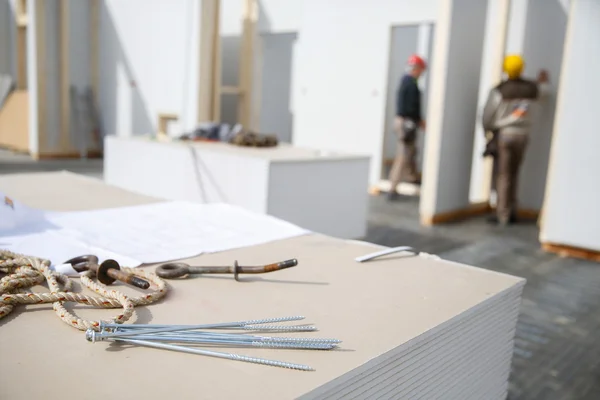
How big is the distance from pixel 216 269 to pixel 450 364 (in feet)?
1.91

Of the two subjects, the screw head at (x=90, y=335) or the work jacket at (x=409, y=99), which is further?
the work jacket at (x=409, y=99)

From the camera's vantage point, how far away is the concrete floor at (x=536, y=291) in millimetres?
2383

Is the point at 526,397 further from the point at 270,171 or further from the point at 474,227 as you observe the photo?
the point at 474,227

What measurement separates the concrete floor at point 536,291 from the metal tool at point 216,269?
4.38 feet

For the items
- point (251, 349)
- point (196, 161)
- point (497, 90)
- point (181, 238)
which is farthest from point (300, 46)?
point (251, 349)

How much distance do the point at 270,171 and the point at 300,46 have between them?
4.73 meters

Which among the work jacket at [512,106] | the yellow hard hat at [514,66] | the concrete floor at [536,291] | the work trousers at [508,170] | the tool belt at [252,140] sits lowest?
the concrete floor at [536,291]

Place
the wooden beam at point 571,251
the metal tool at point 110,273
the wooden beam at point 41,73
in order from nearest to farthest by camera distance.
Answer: the metal tool at point 110,273 → the wooden beam at point 571,251 → the wooden beam at point 41,73

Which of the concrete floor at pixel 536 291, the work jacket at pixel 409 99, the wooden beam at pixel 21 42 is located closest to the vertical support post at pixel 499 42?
the work jacket at pixel 409 99

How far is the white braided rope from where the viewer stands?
1.09 metres

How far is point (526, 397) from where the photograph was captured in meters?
2.21

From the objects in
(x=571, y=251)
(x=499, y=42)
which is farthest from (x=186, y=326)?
(x=499, y=42)

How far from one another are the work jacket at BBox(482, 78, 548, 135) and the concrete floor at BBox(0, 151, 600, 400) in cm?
97

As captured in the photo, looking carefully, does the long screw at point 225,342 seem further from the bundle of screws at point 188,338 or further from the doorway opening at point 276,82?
the doorway opening at point 276,82
